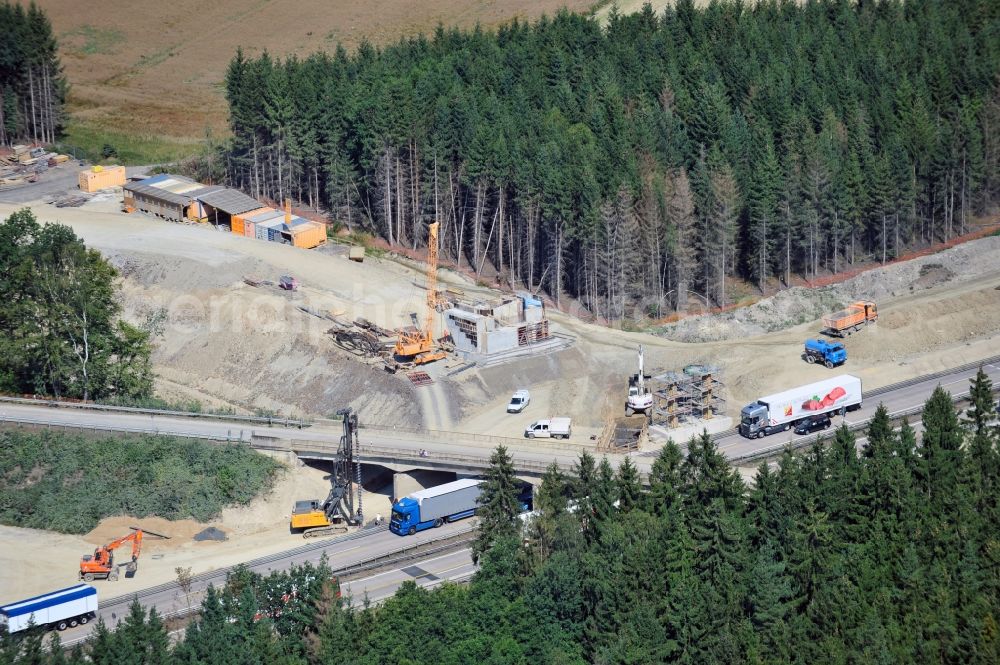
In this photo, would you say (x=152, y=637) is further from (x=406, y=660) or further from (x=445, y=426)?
(x=445, y=426)

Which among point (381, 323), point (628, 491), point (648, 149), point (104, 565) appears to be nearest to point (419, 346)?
point (381, 323)

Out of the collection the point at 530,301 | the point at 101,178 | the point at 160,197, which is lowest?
the point at 530,301

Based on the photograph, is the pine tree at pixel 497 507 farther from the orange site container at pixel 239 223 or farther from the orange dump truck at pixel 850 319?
the orange site container at pixel 239 223

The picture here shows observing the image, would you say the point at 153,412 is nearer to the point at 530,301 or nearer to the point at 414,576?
the point at 414,576

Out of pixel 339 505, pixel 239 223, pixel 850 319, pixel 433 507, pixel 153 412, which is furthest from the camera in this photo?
pixel 239 223

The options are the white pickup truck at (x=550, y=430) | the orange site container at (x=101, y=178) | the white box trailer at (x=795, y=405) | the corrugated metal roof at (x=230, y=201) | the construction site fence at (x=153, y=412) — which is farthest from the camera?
the orange site container at (x=101, y=178)

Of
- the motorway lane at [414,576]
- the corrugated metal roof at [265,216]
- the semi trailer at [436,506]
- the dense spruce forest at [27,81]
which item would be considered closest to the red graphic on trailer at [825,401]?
the semi trailer at [436,506]

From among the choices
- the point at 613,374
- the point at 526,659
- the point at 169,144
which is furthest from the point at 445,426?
the point at 169,144
